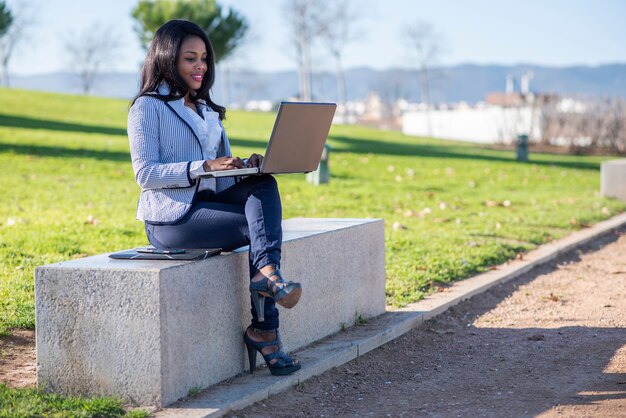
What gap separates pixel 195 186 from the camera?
15.5ft

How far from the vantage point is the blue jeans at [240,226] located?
4605 millimetres

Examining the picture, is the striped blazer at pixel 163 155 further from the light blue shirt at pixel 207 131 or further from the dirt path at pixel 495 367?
the dirt path at pixel 495 367

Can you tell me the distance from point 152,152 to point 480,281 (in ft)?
13.4

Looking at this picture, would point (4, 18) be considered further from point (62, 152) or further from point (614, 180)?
point (614, 180)

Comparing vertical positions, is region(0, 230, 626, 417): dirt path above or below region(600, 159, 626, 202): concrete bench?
below

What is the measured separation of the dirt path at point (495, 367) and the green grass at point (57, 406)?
0.60 m

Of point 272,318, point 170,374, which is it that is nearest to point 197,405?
point 170,374

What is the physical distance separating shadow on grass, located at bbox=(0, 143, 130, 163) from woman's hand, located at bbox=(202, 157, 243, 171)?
13.1 m

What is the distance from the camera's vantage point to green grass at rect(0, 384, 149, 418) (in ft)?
13.3

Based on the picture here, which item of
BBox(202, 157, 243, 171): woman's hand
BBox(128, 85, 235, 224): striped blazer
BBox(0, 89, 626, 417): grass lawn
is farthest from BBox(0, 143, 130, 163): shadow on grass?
BBox(202, 157, 243, 171): woman's hand

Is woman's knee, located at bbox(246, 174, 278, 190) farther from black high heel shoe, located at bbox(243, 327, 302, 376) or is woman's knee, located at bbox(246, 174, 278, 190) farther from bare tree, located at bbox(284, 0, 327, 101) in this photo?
bare tree, located at bbox(284, 0, 327, 101)

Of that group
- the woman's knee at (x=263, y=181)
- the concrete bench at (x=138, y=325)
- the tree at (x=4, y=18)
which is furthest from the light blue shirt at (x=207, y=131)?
the tree at (x=4, y=18)

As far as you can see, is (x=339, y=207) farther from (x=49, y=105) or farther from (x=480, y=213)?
(x=49, y=105)

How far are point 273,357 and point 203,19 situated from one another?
38.8 meters
